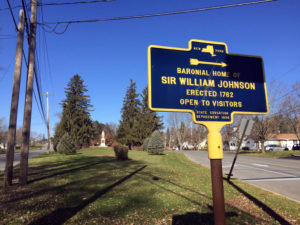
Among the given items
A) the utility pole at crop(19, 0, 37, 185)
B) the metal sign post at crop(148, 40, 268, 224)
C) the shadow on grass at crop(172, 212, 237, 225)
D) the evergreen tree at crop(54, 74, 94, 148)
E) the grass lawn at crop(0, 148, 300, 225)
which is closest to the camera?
the metal sign post at crop(148, 40, 268, 224)

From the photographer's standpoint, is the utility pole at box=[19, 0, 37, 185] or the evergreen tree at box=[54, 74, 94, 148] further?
the evergreen tree at box=[54, 74, 94, 148]

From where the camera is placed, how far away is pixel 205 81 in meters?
2.78

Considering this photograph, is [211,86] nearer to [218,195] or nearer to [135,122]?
[218,195]

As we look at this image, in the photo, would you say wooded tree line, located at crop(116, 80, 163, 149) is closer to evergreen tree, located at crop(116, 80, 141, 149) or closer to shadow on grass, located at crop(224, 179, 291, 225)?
evergreen tree, located at crop(116, 80, 141, 149)

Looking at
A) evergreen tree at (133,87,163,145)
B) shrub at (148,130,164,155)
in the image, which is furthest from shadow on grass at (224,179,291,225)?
evergreen tree at (133,87,163,145)

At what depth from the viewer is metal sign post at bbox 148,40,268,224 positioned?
2.57 m

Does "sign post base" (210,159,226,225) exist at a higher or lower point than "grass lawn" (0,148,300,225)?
higher

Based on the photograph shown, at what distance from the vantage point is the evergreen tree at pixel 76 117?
43312mm

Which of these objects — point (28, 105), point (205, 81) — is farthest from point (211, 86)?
point (28, 105)

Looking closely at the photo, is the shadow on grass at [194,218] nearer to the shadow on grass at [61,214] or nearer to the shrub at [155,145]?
the shadow on grass at [61,214]

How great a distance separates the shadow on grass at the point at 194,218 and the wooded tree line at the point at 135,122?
39151mm

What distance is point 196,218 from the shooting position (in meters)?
4.84

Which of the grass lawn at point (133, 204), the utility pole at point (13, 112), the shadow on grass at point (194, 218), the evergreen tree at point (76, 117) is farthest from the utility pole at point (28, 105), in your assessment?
the evergreen tree at point (76, 117)

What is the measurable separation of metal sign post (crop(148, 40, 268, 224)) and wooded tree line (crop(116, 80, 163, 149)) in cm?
4122
